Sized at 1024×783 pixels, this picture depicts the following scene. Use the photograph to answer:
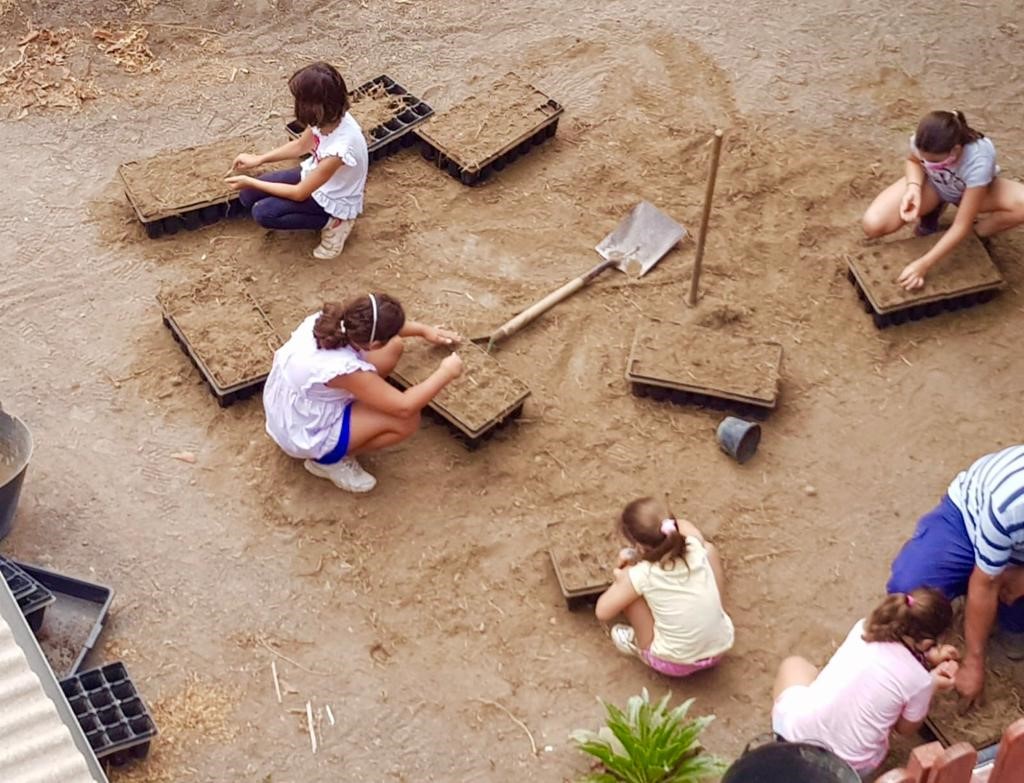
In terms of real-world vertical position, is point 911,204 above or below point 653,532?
below

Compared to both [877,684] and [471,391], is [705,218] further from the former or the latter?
[877,684]

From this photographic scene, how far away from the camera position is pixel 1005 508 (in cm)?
553

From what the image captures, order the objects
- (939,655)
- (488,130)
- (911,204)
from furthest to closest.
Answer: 1. (488,130)
2. (911,204)
3. (939,655)

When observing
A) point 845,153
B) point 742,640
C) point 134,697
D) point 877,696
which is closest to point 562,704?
point 742,640

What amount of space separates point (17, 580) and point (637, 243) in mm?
3861

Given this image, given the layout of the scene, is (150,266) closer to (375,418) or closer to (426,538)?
(375,418)

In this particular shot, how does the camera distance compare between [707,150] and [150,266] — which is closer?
[150,266]

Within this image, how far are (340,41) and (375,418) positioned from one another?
3879mm

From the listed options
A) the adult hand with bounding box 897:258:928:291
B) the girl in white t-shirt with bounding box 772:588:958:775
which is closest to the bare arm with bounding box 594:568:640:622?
the girl in white t-shirt with bounding box 772:588:958:775

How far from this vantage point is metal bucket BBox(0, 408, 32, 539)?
621 cm

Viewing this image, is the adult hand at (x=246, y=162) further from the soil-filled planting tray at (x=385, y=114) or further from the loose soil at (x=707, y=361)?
the loose soil at (x=707, y=361)

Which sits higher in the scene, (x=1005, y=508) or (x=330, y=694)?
(x=1005, y=508)

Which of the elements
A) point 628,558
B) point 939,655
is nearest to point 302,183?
point 628,558

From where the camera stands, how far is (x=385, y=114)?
847 cm
